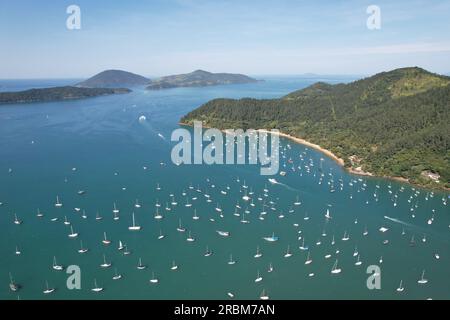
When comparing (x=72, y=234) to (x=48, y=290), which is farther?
(x=72, y=234)

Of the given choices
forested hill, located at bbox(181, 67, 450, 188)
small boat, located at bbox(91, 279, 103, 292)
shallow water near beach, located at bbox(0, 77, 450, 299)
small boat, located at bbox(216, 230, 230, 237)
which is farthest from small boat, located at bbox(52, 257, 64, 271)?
forested hill, located at bbox(181, 67, 450, 188)

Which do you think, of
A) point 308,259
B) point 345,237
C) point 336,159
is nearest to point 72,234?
point 308,259

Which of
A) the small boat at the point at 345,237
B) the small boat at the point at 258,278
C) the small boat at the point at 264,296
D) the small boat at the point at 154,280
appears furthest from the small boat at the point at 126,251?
the small boat at the point at 345,237

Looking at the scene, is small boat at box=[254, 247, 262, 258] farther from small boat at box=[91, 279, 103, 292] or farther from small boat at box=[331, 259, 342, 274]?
small boat at box=[91, 279, 103, 292]

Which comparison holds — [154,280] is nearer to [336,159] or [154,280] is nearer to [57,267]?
→ [57,267]

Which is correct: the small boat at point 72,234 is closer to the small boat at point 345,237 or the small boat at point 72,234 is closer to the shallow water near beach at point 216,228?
the shallow water near beach at point 216,228

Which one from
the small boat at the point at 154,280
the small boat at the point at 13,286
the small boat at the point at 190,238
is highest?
the small boat at the point at 190,238

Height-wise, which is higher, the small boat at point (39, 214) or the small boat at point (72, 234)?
the small boat at point (39, 214)
